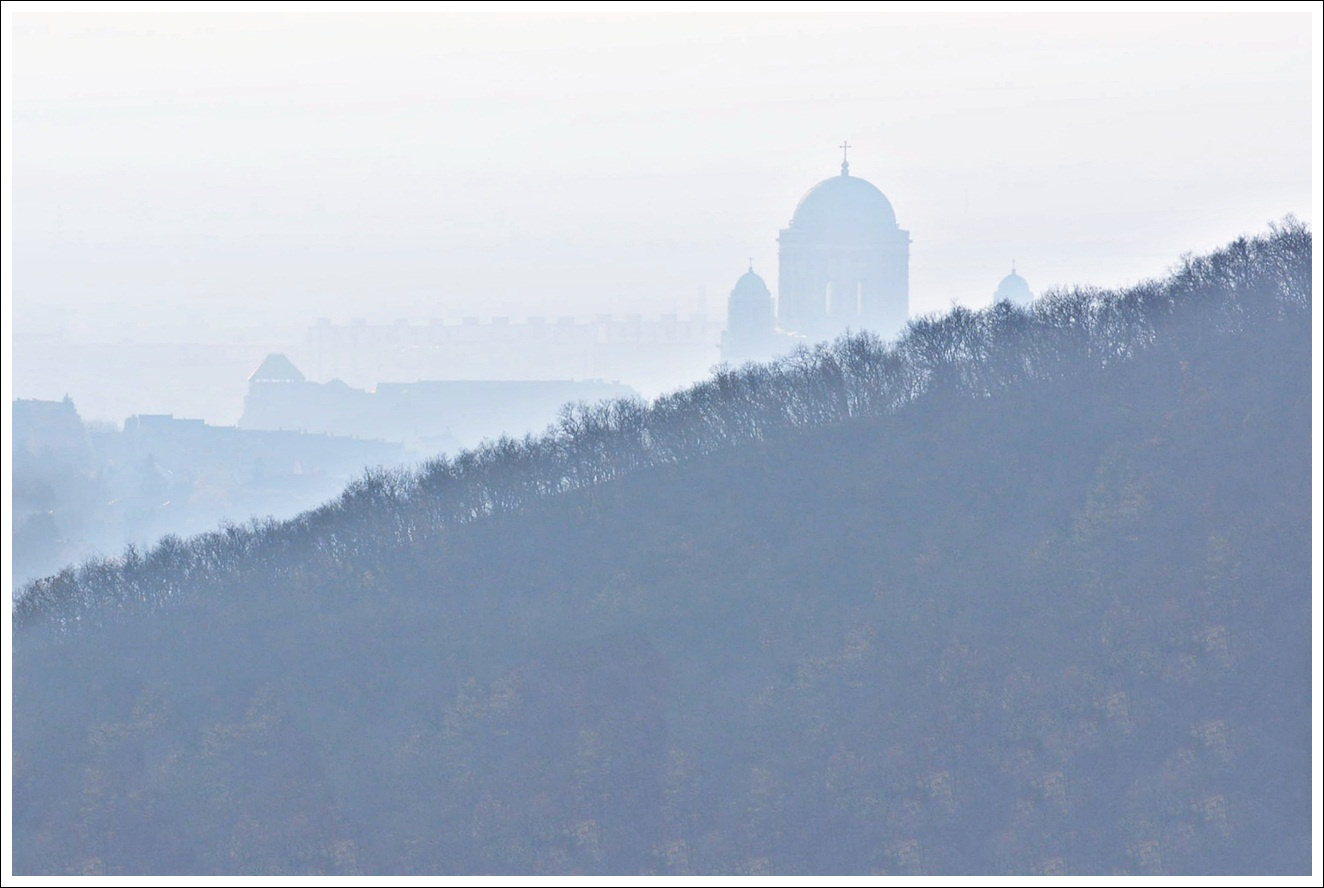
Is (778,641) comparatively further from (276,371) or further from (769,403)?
(276,371)

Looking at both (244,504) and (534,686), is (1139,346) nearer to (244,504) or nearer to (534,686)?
(534,686)

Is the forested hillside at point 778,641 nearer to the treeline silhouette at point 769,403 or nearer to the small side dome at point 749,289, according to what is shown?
the treeline silhouette at point 769,403

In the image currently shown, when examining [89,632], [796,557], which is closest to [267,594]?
[89,632]

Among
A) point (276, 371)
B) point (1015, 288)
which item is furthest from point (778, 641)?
point (276, 371)

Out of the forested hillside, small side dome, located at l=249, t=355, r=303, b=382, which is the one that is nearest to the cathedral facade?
small side dome, located at l=249, t=355, r=303, b=382

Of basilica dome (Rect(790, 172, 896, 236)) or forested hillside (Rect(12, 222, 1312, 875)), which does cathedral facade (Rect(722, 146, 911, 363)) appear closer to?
basilica dome (Rect(790, 172, 896, 236))
